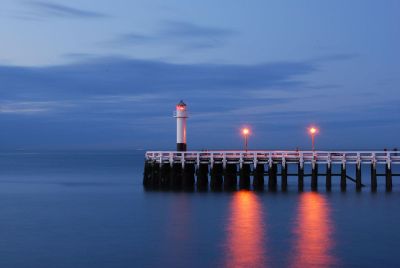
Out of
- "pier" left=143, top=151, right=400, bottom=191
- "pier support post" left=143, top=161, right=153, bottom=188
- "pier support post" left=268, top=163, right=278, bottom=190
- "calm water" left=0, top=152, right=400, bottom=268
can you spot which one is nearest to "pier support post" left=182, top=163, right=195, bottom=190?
"pier" left=143, top=151, right=400, bottom=191

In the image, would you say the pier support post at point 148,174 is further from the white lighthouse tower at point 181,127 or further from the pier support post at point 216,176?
the pier support post at point 216,176

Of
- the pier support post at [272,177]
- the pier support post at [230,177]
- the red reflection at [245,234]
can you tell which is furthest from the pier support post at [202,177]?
the red reflection at [245,234]

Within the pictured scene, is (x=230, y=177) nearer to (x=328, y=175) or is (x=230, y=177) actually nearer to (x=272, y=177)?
(x=272, y=177)

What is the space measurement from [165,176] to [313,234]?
17784 mm

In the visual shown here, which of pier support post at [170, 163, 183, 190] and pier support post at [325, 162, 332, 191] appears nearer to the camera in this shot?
pier support post at [325, 162, 332, 191]

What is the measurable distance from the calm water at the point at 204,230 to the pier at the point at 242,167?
111cm

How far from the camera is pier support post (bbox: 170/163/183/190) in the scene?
42250 millimetres

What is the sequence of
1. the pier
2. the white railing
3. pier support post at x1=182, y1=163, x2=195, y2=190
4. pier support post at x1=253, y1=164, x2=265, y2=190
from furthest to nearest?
pier support post at x1=182, y1=163, x2=195, y2=190, pier support post at x1=253, y1=164, x2=265, y2=190, the pier, the white railing

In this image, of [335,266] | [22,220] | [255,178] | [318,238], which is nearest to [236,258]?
[335,266]

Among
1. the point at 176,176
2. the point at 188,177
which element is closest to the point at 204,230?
the point at 188,177

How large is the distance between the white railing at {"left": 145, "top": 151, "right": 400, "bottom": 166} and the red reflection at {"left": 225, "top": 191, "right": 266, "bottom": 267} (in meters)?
3.62

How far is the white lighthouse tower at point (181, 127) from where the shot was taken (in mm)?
44469

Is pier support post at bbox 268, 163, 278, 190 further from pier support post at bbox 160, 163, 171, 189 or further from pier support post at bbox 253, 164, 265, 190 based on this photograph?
pier support post at bbox 160, 163, 171, 189

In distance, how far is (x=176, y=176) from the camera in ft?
140
